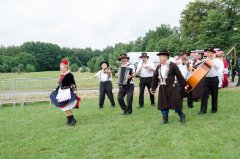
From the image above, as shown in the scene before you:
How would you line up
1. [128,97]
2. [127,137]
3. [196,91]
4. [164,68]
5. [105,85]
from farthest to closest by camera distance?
1. [105,85]
2. [196,91]
3. [128,97]
4. [164,68]
5. [127,137]

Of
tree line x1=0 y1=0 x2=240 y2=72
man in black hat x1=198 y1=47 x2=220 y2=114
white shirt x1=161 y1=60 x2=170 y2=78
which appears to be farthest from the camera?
tree line x1=0 y1=0 x2=240 y2=72

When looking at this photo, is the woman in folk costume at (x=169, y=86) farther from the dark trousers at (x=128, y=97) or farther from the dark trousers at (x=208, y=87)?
the dark trousers at (x=128, y=97)

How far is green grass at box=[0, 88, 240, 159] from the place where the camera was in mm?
6797

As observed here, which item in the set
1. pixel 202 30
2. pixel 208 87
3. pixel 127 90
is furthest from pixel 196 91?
pixel 202 30

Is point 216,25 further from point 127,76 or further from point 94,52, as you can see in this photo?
point 94,52

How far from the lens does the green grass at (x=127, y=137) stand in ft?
22.3

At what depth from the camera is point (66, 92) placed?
10.2 m

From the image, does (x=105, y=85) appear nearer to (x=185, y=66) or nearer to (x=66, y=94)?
(x=185, y=66)

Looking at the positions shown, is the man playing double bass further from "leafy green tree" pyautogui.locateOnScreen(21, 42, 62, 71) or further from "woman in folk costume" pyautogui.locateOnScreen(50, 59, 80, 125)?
"leafy green tree" pyautogui.locateOnScreen(21, 42, 62, 71)

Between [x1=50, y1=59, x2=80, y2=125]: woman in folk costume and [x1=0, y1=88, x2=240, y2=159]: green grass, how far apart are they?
581 mm

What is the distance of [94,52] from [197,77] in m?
115

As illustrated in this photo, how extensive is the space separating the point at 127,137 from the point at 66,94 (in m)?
2.92

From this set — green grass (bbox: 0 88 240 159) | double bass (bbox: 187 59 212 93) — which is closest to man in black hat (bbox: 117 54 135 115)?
green grass (bbox: 0 88 240 159)

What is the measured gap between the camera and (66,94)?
33.3ft
